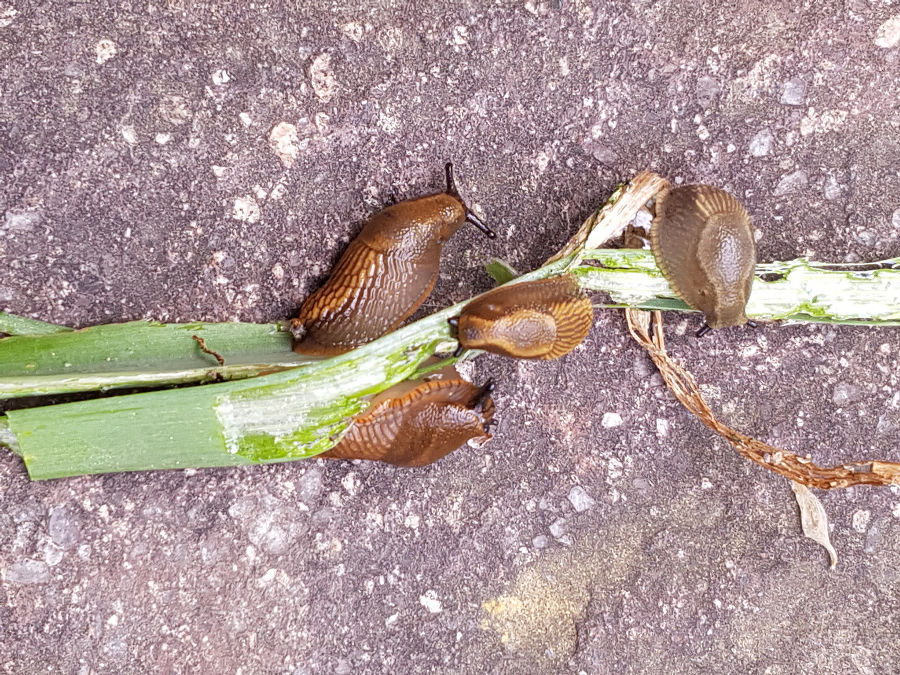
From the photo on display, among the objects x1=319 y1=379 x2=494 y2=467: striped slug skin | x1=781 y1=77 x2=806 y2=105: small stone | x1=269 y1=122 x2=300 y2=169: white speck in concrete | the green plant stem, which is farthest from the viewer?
x1=781 y1=77 x2=806 y2=105: small stone

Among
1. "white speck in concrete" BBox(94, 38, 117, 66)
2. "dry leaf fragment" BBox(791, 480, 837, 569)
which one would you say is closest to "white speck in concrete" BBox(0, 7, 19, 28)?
"white speck in concrete" BBox(94, 38, 117, 66)

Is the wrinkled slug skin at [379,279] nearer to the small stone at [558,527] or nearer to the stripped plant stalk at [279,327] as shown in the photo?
the stripped plant stalk at [279,327]

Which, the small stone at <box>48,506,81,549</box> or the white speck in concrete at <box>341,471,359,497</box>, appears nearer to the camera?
the small stone at <box>48,506,81,549</box>

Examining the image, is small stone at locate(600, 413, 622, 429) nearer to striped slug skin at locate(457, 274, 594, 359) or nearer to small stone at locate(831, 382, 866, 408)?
striped slug skin at locate(457, 274, 594, 359)

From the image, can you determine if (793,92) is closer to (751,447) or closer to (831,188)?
(831,188)

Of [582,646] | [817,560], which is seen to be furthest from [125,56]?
[817,560]

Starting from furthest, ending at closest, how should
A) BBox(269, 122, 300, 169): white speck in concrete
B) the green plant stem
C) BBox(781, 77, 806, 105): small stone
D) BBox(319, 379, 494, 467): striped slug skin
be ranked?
BBox(781, 77, 806, 105): small stone → BBox(269, 122, 300, 169): white speck in concrete → BBox(319, 379, 494, 467): striped slug skin → the green plant stem
